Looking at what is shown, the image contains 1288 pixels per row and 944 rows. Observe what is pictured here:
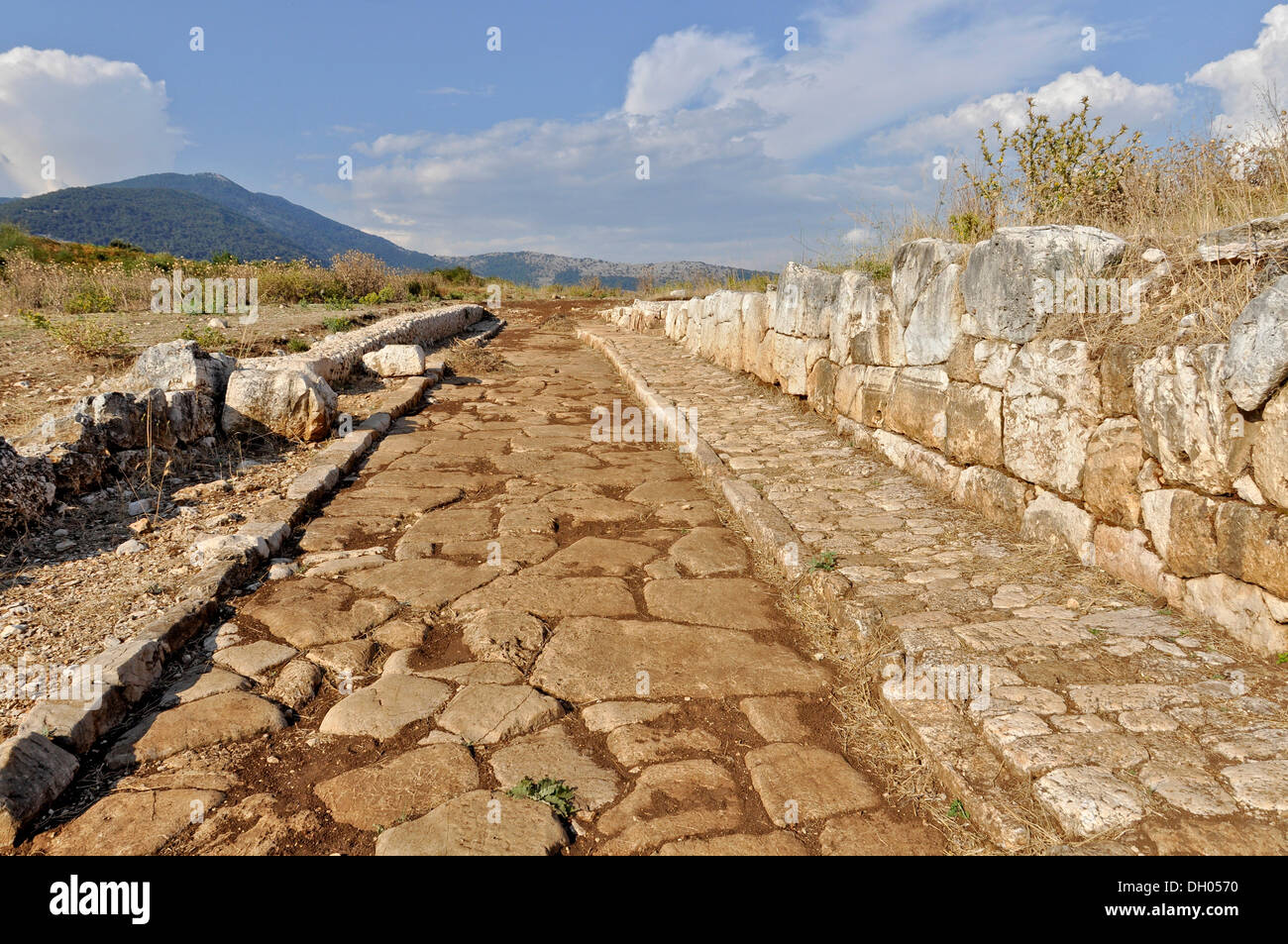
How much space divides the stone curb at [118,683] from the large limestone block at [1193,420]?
4.15m

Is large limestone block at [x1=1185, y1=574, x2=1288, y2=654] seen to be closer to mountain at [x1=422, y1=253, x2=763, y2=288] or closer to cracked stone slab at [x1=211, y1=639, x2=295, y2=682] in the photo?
cracked stone slab at [x1=211, y1=639, x2=295, y2=682]

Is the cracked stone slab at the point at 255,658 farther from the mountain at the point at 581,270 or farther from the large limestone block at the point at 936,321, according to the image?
the mountain at the point at 581,270

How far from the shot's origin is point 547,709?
288 cm

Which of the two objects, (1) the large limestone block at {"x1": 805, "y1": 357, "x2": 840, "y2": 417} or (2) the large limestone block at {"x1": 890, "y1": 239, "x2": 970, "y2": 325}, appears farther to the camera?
(1) the large limestone block at {"x1": 805, "y1": 357, "x2": 840, "y2": 417}

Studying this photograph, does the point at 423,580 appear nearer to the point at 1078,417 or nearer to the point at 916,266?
the point at 1078,417

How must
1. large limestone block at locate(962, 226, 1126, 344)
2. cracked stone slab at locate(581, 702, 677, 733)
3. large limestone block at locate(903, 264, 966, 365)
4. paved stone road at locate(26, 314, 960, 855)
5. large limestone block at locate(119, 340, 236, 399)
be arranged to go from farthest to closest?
large limestone block at locate(119, 340, 236, 399)
large limestone block at locate(903, 264, 966, 365)
large limestone block at locate(962, 226, 1126, 344)
cracked stone slab at locate(581, 702, 677, 733)
paved stone road at locate(26, 314, 960, 855)

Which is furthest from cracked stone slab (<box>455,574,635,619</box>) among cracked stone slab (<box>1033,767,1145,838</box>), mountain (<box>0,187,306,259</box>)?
mountain (<box>0,187,306,259</box>)

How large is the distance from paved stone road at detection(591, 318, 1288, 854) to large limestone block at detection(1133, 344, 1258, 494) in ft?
1.98

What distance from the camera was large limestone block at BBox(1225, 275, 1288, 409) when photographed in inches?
102

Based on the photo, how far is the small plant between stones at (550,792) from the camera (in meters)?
2.35
